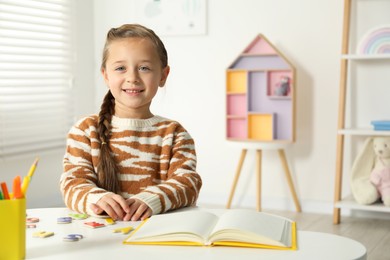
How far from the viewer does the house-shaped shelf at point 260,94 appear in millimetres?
3574

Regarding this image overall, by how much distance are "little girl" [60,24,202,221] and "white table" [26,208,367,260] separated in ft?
0.98

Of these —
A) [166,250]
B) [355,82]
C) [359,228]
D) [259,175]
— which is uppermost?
[355,82]

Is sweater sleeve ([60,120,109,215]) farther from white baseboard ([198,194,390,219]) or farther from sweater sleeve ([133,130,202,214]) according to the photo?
white baseboard ([198,194,390,219])

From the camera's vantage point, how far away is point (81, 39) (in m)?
4.09

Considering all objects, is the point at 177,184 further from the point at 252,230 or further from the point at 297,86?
the point at 297,86

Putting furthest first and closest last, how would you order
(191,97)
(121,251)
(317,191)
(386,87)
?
1. (191,97)
2. (317,191)
3. (386,87)
4. (121,251)

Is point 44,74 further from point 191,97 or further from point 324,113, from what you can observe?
point 324,113

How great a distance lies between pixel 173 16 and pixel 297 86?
3.03ft

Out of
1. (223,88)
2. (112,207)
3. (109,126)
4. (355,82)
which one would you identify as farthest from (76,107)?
(112,207)

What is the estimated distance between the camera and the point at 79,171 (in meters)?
1.41

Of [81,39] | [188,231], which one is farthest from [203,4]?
[188,231]

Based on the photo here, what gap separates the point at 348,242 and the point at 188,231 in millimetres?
271

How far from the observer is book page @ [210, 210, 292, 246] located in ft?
3.29

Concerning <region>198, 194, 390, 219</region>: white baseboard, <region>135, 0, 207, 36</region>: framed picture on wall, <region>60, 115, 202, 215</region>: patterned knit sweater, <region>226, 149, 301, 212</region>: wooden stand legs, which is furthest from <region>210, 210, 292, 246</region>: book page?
<region>135, 0, 207, 36</region>: framed picture on wall
